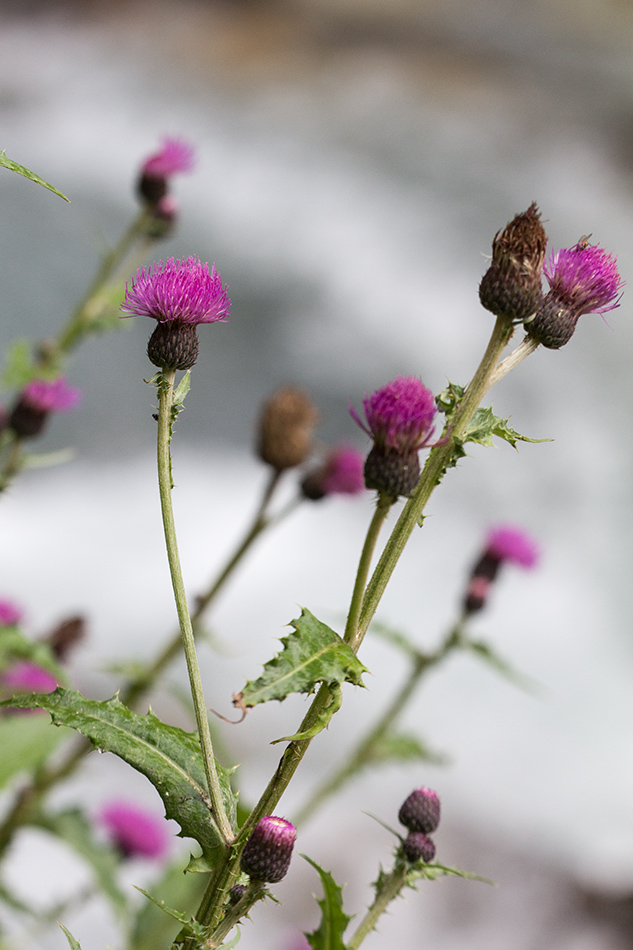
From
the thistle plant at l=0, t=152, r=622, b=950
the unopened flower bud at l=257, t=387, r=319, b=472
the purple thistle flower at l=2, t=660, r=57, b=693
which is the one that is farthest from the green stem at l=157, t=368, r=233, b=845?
the purple thistle flower at l=2, t=660, r=57, b=693

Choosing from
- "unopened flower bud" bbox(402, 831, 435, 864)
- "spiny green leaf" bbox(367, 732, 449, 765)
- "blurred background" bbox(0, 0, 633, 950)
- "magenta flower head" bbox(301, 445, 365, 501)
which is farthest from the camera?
"blurred background" bbox(0, 0, 633, 950)

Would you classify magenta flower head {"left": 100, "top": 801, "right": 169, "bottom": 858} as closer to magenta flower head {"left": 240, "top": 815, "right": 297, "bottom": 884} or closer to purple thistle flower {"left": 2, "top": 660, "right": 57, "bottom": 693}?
purple thistle flower {"left": 2, "top": 660, "right": 57, "bottom": 693}

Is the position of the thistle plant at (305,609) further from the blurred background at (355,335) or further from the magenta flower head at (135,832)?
the blurred background at (355,335)

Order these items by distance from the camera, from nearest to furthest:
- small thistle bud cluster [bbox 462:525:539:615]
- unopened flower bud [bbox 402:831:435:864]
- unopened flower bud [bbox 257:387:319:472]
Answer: unopened flower bud [bbox 402:831:435:864] → unopened flower bud [bbox 257:387:319:472] → small thistle bud cluster [bbox 462:525:539:615]

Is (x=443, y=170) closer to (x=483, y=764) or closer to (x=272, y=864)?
(x=483, y=764)

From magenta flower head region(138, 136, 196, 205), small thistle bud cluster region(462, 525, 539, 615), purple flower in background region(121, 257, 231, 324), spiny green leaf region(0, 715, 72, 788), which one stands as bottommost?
spiny green leaf region(0, 715, 72, 788)

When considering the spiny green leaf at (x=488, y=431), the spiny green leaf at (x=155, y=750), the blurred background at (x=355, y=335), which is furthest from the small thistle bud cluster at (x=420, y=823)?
the blurred background at (x=355, y=335)
